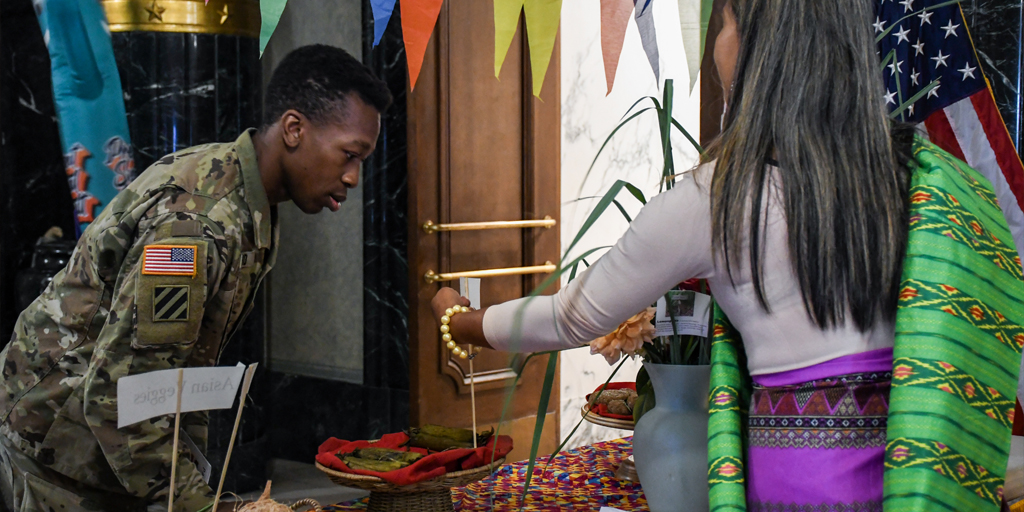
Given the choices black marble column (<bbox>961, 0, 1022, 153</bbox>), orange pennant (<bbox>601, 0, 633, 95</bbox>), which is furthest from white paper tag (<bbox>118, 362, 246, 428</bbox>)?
black marble column (<bbox>961, 0, 1022, 153</bbox>)

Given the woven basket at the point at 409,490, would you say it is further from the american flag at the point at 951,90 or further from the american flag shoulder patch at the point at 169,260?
the american flag at the point at 951,90

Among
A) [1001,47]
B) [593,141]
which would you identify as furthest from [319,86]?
[593,141]

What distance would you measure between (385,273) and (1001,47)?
2446mm

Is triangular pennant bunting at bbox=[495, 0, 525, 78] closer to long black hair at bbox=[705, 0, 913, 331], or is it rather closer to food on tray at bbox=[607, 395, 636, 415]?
long black hair at bbox=[705, 0, 913, 331]

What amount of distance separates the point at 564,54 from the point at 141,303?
9.85 ft

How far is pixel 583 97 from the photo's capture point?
4.12 meters

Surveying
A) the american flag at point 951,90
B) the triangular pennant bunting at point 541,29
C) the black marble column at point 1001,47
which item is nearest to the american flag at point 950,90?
the american flag at point 951,90

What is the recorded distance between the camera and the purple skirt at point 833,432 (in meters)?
0.97

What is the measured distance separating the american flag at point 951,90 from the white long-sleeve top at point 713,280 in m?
1.75

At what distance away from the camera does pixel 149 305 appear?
130 cm

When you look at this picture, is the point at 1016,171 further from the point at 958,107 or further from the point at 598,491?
the point at 598,491

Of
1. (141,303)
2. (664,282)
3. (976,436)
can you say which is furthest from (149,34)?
(976,436)

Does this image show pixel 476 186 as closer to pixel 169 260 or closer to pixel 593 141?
pixel 593 141

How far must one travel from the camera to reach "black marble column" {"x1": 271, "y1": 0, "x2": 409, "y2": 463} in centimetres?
365
